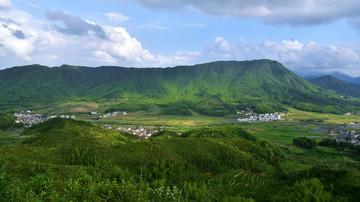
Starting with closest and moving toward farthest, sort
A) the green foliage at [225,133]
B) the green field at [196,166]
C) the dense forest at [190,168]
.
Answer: the dense forest at [190,168], the green field at [196,166], the green foliage at [225,133]

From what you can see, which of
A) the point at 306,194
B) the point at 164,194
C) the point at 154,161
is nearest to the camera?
the point at 164,194

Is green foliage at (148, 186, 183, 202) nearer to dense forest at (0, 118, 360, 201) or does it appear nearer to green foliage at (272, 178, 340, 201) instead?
dense forest at (0, 118, 360, 201)

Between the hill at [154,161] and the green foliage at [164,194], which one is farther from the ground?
the green foliage at [164,194]

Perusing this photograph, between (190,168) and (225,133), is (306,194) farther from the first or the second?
(225,133)

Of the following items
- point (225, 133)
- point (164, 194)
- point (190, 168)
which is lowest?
point (190, 168)

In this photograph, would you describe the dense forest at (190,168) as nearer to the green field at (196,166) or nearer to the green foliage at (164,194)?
the green field at (196,166)

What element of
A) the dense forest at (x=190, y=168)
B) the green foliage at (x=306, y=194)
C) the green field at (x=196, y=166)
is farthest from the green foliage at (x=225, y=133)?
the green foliage at (x=306, y=194)

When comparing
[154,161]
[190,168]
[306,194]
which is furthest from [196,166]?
[306,194]

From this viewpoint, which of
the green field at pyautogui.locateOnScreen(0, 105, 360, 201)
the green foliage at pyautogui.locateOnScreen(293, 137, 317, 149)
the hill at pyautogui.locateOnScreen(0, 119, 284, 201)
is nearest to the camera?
the green field at pyautogui.locateOnScreen(0, 105, 360, 201)

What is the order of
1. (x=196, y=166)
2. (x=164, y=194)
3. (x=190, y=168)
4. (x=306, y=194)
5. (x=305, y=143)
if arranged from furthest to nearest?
(x=305, y=143) < (x=196, y=166) < (x=190, y=168) < (x=306, y=194) < (x=164, y=194)

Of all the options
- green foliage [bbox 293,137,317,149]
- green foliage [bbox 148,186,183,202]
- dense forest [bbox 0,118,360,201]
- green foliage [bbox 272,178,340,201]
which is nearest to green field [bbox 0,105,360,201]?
dense forest [bbox 0,118,360,201]

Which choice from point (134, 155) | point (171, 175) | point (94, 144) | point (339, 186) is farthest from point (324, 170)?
point (94, 144)

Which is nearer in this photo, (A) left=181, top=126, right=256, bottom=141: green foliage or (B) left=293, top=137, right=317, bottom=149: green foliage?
(B) left=293, top=137, right=317, bottom=149: green foliage
